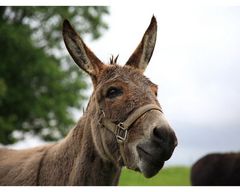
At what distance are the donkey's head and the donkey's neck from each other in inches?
2.6

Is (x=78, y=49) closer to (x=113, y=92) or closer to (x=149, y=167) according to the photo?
(x=113, y=92)

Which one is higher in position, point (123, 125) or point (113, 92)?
point (113, 92)

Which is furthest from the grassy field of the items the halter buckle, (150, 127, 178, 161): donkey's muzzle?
(150, 127, 178, 161): donkey's muzzle

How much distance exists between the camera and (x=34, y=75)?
11539mm

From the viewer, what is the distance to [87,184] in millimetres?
3139

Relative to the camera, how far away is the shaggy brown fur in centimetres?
560

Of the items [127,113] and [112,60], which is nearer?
[127,113]

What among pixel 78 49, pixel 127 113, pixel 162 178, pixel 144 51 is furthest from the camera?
pixel 162 178

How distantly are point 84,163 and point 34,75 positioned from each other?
8.64 metres

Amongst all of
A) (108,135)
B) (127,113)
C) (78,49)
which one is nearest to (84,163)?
(108,135)

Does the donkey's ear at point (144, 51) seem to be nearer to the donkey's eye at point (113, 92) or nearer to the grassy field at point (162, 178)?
the donkey's eye at point (113, 92)

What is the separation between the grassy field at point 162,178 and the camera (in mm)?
4514
